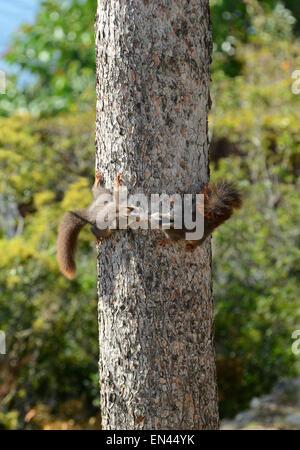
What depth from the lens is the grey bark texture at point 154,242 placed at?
1.53 metres

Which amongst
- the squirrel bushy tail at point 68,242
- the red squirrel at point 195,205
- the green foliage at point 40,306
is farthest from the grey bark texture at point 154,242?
the green foliage at point 40,306

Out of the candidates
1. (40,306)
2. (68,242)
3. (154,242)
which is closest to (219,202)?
(154,242)

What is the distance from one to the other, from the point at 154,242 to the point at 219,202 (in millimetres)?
217

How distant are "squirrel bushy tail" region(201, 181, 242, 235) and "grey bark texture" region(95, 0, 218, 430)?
2.8 inches

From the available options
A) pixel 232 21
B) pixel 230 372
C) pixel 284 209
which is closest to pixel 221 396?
pixel 230 372

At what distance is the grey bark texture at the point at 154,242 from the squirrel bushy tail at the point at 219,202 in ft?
0.23

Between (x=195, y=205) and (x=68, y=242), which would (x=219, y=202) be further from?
(x=68, y=242)

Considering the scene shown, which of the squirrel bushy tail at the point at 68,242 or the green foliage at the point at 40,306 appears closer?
the squirrel bushy tail at the point at 68,242

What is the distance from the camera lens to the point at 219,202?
151 centimetres

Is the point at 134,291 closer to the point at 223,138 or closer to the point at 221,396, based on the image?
the point at 221,396

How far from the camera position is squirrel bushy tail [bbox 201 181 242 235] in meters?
1.52

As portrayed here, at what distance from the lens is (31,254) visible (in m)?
3.90

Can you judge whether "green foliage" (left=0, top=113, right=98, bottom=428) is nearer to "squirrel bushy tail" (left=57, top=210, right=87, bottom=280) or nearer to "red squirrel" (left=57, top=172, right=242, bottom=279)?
"squirrel bushy tail" (left=57, top=210, right=87, bottom=280)

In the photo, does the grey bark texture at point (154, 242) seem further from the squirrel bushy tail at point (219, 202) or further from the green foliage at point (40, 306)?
the green foliage at point (40, 306)
